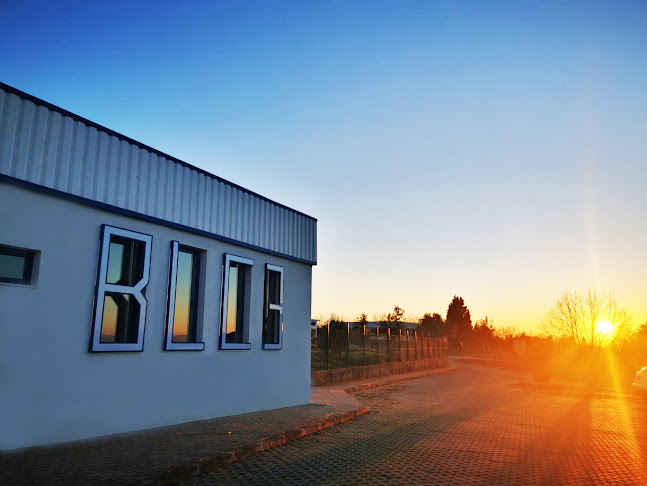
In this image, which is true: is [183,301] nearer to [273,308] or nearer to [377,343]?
[273,308]

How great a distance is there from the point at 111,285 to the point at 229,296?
3.39 m

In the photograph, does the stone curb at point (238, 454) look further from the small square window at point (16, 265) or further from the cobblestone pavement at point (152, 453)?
the small square window at point (16, 265)

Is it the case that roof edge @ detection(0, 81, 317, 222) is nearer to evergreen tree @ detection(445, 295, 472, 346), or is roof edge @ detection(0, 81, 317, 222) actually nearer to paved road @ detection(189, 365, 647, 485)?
paved road @ detection(189, 365, 647, 485)

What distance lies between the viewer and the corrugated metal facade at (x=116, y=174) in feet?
23.1

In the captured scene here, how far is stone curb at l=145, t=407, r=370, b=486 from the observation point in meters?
5.93

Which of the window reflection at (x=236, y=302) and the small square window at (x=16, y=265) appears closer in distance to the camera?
the small square window at (x=16, y=265)

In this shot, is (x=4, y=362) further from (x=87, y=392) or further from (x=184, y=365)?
(x=184, y=365)

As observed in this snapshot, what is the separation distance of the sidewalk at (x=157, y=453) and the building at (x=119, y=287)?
0.47 m

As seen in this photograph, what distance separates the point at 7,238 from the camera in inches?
268

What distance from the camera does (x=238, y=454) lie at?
23.7 ft

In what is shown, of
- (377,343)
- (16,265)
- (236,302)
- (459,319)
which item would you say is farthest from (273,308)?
(459,319)

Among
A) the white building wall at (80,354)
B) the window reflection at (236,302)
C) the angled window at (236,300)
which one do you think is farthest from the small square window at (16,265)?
the window reflection at (236,302)

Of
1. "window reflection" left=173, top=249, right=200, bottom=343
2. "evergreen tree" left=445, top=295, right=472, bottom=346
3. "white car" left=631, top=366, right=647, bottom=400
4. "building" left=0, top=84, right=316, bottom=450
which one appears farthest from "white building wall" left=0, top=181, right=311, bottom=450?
"evergreen tree" left=445, top=295, right=472, bottom=346

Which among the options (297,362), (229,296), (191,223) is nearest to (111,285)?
(191,223)
